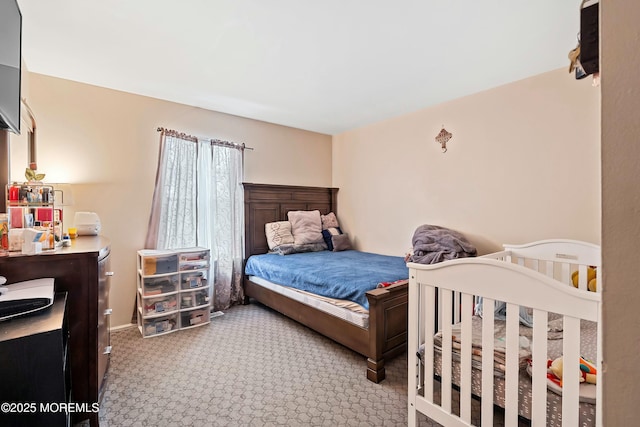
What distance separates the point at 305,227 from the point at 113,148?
7.63 ft

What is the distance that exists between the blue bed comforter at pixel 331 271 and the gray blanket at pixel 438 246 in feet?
0.74

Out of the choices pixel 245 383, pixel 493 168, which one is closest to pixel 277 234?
pixel 245 383

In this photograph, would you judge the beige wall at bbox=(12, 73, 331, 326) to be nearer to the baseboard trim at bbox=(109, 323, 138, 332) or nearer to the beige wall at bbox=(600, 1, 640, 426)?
the baseboard trim at bbox=(109, 323, 138, 332)

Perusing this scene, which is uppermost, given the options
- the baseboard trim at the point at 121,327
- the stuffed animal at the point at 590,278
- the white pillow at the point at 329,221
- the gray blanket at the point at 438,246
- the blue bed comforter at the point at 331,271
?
the white pillow at the point at 329,221

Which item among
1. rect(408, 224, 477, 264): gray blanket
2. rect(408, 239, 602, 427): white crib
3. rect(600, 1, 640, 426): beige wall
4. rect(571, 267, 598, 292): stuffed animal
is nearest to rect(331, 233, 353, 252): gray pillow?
rect(408, 224, 477, 264): gray blanket

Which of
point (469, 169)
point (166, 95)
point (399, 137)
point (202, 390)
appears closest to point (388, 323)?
point (202, 390)

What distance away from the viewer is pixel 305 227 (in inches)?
161

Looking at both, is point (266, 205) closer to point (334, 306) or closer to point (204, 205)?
point (204, 205)

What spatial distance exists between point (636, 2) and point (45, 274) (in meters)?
2.16

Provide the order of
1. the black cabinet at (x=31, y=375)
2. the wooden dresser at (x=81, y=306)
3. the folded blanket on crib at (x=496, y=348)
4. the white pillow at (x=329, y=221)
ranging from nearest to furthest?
the black cabinet at (x=31, y=375) < the folded blanket on crib at (x=496, y=348) < the wooden dresser at (x=81, y=306) < the white pillow at (x=329, y=221)

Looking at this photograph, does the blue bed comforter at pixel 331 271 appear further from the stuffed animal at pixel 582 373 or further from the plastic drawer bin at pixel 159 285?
the stuffed animal at pixel 582 373

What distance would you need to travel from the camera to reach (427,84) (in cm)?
289

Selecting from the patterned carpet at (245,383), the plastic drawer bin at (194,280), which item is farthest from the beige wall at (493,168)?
the plastic drawer bin at (194,280)

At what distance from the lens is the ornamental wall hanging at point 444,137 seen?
3354 mm
